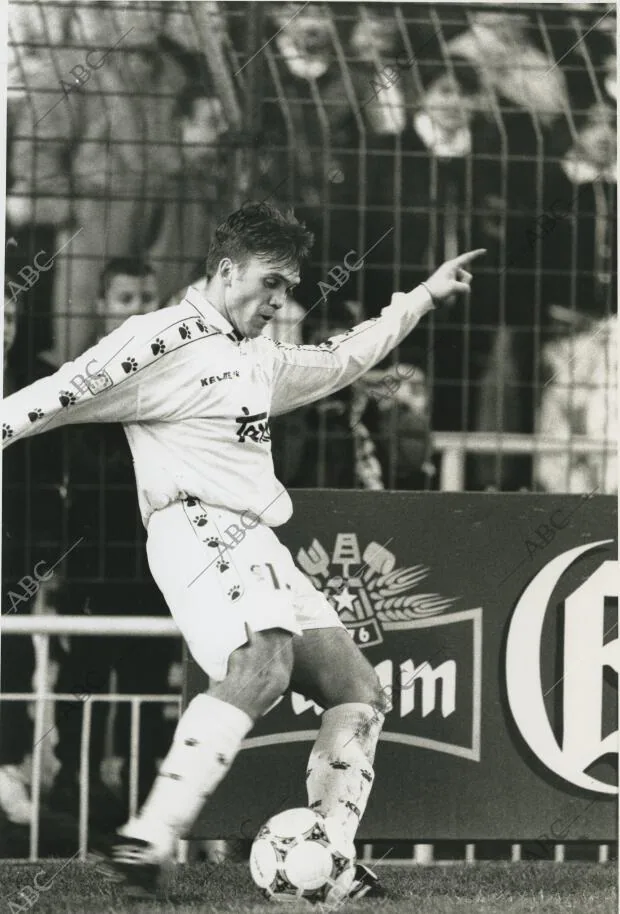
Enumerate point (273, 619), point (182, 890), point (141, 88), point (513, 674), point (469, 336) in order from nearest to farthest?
point (273, 619) → point (182, 890) → point (513, 674) → point (141, 88) → point (469, 336)

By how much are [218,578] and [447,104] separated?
85.1 inches

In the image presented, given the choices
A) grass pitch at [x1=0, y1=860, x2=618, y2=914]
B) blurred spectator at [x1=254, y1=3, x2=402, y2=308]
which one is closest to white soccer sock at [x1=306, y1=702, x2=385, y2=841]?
grass pitch at [x1=0, y1=860, x2=618, y2=914]

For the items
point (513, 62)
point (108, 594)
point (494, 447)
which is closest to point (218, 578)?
point (108, 594)

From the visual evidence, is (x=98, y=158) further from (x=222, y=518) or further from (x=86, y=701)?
(x=86, y=701)

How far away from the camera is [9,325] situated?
4.52 m

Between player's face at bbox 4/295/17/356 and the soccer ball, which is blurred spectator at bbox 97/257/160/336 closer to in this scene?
player's face at bbox 4/295/17/356

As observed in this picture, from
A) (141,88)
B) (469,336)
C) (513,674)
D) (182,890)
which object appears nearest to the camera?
(182,890)

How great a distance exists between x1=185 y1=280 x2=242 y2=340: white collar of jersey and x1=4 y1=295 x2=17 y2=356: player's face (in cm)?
100

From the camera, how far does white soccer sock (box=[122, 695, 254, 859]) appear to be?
3.29m

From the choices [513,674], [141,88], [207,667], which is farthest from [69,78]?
[513,674]

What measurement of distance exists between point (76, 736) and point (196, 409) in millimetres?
1467

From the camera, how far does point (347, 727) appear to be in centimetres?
364

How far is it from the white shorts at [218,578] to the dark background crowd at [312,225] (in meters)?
0.94

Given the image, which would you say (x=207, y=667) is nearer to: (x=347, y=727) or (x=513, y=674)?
(x=347, y=727)
